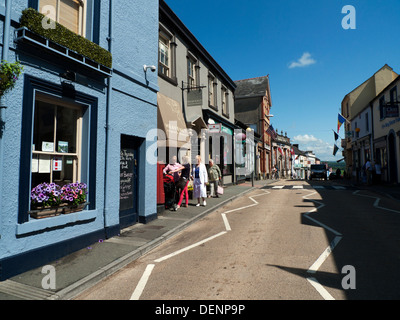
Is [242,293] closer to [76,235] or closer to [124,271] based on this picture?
[124,271]

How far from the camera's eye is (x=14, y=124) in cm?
409

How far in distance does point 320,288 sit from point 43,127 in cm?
555

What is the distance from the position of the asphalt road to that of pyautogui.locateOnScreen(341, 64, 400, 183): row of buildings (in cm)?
1280

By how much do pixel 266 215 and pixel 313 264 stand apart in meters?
4.15

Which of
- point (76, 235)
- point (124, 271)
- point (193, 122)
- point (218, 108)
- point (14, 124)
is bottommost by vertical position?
point (124, 271)

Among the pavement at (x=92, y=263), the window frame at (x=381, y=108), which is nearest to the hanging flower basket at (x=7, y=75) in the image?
the pavement at (x=92, y=263)

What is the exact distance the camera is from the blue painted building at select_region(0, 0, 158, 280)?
408cm

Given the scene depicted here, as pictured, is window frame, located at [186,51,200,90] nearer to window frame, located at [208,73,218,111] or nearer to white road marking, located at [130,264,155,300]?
window frame, located at [208,73,218,111]

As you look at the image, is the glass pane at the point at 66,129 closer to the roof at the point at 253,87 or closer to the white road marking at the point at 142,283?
the white road marking at the point at 142,283

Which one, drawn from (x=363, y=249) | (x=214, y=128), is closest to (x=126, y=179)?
(x=363, y=249)

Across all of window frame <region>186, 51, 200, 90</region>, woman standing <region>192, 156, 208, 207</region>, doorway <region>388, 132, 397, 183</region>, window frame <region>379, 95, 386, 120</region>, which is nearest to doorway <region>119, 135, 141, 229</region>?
woman standing <region>192, 156, 208, 207</region>

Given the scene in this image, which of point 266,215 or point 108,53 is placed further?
point 266,215

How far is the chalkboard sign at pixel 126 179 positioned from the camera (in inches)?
267

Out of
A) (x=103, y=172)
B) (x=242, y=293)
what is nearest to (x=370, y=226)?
(x=242, y=293)
